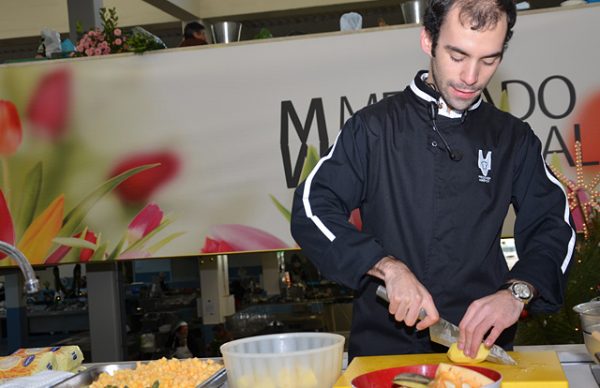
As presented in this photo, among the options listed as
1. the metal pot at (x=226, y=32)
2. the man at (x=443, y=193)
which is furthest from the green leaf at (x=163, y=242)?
the man at (x=443, y=193)

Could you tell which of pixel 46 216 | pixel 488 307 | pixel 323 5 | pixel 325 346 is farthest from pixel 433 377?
pixel 323 5

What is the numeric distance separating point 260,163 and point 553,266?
2.39 m

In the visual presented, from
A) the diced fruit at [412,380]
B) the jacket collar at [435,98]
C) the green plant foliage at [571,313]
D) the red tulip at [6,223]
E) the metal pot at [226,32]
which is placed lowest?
the green plant foliage at [571,313]

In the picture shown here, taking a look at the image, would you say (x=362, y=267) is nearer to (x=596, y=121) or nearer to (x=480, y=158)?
(x=480, y=158)

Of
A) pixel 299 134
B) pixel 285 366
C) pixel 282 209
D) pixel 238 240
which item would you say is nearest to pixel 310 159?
pixel 299 134

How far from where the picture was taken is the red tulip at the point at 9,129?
161 inches

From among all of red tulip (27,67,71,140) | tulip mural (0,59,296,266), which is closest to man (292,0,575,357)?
tulip mural (0,59,296,266)

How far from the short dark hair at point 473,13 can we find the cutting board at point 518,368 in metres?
0.61

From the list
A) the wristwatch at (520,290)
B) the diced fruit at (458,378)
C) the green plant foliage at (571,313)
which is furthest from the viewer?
the green plant foliage at (571,313)

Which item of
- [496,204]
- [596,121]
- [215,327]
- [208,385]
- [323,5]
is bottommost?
[215,327]

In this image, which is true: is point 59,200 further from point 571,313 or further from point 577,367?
point 577,367

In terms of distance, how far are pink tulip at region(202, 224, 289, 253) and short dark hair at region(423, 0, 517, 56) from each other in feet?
7.49

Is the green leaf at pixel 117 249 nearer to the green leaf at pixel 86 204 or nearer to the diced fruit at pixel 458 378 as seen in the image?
the green leaf at pixel 86 204

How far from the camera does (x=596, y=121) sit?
3725 millimetres
